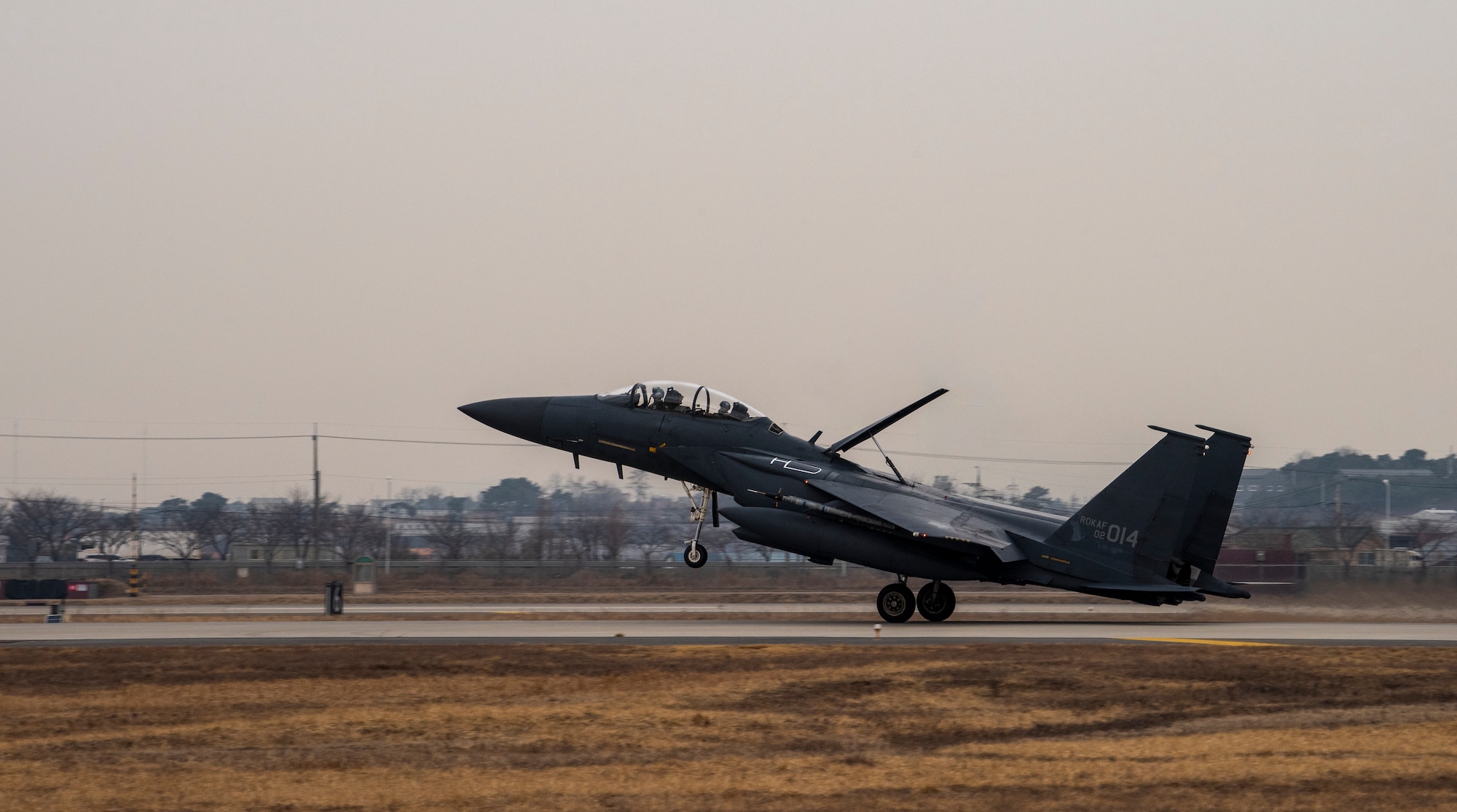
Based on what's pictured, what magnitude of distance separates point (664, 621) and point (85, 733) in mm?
14143

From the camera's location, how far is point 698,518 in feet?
87.0

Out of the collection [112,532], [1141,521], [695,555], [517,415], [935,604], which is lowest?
[935,604]

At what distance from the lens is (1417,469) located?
124312 millimetres

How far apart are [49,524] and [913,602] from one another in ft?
247

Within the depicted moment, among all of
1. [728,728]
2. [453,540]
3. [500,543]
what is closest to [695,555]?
[728,728]

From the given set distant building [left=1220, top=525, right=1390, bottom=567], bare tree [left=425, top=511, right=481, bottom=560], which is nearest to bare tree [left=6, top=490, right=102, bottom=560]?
bare tree [left=425, top=511, right=481, bottom=560]

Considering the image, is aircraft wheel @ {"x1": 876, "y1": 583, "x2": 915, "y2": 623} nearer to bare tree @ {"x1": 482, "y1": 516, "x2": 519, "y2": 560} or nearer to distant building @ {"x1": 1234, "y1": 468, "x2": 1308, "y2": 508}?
bare tree @ {"x1": 482, "y1": 516, "x2": 519, "y2": 560}

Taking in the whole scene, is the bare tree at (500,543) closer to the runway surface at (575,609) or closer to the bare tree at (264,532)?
the bare tree at (264,532)

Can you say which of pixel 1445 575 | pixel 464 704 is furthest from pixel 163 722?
pixel 1445 575

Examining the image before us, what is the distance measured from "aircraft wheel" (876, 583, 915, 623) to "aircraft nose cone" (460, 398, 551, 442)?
8237 millimetres

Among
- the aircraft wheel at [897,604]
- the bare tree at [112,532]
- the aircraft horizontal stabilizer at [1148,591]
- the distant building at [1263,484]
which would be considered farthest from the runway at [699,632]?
the distant building at [1263,484]

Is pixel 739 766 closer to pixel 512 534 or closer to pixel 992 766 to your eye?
pixel 992 766

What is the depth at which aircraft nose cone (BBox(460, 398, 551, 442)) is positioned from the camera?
2805 cm

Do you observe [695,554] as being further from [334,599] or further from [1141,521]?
[334,599]
